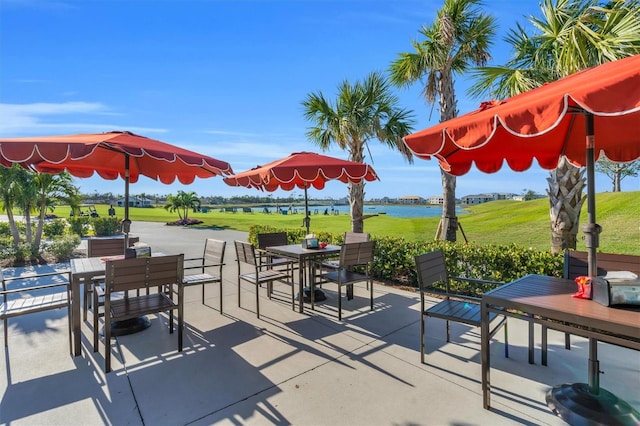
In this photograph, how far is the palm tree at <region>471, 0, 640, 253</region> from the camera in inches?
152

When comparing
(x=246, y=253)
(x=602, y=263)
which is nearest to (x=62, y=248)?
(x=246, y=253)

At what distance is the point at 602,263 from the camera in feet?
9.35

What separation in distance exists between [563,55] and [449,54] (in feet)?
10.9

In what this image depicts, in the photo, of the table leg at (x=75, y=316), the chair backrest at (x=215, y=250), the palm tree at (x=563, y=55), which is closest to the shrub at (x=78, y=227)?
the chair backrest at (x=215, y=250)

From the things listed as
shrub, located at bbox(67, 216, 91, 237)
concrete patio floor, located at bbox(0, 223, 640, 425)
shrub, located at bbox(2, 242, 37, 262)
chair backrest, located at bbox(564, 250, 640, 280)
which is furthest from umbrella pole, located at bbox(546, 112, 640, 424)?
shrub, located at bbox(67, 216, 91, 237)

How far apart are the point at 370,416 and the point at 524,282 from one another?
180 cm

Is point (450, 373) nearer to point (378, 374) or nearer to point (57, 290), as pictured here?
point (378, 374)

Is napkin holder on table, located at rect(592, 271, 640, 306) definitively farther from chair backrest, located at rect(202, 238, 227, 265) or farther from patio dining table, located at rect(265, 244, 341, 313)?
chair backrest, located at rect(202, 238, 227, 265)

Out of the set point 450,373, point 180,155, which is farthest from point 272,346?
point 180,155

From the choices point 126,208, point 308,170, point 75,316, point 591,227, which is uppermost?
point 308,170

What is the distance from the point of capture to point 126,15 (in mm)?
5883

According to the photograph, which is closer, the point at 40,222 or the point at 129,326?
the point at 129,326

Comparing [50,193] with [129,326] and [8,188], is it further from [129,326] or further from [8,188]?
[129,326]

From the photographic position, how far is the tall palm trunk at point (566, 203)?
511 centimetres
